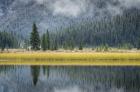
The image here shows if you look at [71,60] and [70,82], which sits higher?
[71,60]

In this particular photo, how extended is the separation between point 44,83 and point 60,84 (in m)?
1.81

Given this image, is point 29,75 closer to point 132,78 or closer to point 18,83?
point 18,83

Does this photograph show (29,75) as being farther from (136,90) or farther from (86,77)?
(136,90)

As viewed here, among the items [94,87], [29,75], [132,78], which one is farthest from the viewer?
[29,75]

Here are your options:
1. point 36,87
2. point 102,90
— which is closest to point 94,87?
point 102,90

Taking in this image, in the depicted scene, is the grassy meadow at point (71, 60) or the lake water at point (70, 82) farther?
the grassy meadow at point (71, 60)

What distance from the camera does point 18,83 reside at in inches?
1939

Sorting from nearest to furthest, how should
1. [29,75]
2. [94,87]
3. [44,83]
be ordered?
[94,87], [44,83], [29,75]

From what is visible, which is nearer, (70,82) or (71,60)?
(70,82)

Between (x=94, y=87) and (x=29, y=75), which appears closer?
(x=94, y=87)

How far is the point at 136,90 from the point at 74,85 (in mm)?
7512

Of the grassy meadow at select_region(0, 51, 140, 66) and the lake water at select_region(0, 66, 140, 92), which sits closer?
the lake water at select_region(0, 66, 140, 92)

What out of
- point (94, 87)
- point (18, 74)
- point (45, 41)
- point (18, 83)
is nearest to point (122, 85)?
point (94, 87)

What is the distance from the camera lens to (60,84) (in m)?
48.4
